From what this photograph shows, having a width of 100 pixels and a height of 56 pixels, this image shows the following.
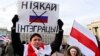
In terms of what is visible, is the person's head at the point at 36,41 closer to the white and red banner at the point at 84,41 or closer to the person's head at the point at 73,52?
the person's head at the point at 73,52

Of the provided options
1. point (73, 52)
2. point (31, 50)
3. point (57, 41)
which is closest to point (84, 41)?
point (73, 52)

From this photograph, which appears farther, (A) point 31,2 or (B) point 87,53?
(B) point 87,53

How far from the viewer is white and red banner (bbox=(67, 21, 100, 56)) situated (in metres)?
8.70

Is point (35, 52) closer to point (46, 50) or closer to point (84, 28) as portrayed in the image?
point (46, 50)

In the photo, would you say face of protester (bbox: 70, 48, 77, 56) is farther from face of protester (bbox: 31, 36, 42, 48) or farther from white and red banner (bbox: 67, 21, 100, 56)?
white and red banner (bbox: 67, 21, 100, 56)

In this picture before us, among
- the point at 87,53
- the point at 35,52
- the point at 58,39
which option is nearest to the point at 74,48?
the point at 58,39

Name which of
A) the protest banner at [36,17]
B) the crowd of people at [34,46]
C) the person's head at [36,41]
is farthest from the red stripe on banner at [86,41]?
the person's head at [36,41]

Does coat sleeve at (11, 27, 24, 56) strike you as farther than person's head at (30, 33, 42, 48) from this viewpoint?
Yes

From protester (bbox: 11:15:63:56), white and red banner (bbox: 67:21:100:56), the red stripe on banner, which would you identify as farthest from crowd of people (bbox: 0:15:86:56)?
the red stripe on banner

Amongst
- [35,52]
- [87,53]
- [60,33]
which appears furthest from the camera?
[87,53]

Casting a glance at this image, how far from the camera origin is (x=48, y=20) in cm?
736

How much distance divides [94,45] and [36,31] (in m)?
2.00

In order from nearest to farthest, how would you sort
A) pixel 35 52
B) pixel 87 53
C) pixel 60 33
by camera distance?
pixel 35 52, pixel 60 33, pixel 87 53

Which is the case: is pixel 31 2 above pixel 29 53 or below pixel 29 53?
above
